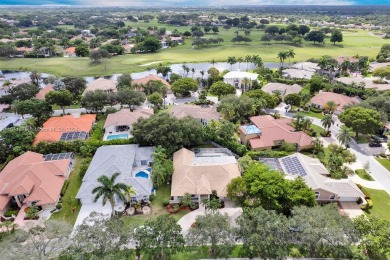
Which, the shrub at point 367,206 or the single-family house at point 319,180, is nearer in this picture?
the shrub at point 367,206

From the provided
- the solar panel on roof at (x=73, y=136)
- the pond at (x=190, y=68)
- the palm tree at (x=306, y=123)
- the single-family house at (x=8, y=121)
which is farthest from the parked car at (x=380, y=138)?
the single-family house at (x=8, y=121)

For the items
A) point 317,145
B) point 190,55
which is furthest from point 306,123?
point 190,55

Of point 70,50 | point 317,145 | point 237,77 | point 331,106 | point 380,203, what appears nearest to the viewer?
point 380,203

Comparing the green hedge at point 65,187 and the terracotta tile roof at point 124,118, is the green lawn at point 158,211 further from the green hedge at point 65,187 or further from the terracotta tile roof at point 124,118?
the terracotta tile roof at point 124,118

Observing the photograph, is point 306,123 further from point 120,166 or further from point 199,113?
point 120,166

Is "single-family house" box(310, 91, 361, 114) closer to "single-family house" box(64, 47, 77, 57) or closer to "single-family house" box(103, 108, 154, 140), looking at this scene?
"single-family house" box(103, 108, 154, 140)

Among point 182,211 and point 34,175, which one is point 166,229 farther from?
point 34,175

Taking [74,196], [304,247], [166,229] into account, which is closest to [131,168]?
[74,196]
